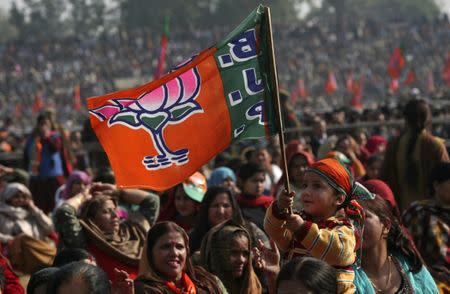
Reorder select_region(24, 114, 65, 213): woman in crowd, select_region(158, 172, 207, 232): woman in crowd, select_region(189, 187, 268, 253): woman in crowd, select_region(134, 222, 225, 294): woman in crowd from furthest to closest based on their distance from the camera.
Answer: select_region(24, 114, 65, 213): woman in crowd
select_region(158, 172, 207, 232): woman in crowd
select_region(189, 187, 268, 253): woman in crowd
select_region(134, 222, 225, 294): woman in crowd

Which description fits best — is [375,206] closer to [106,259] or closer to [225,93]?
[225,93]

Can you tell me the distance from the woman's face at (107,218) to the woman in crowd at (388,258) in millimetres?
1774

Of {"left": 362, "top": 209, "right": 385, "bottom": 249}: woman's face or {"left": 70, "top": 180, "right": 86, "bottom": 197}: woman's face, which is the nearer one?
{"left": 362, "top": 209, "right": 385, "bottom": 249}: woman's face

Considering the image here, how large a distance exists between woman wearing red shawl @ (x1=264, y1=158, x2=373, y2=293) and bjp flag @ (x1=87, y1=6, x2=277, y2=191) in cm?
45

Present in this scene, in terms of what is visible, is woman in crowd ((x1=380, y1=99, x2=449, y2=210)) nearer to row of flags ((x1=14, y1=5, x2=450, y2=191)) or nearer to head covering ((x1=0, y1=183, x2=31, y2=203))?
head covering ((x1=0, y1=183, x2=31, y2=203))

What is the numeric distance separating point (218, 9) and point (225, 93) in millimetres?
97769

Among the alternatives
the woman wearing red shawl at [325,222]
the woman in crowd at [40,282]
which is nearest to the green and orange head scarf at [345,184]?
the woman wearing red shawl at [325,222]

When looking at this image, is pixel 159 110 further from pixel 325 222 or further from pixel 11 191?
pixel 11 191

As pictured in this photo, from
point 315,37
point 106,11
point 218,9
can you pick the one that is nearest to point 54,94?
point 315,37

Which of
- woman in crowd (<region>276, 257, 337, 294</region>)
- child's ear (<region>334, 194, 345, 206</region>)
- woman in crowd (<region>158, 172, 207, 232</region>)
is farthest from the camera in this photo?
woman in crowd (<region>158, 172, 207, 232</region>)

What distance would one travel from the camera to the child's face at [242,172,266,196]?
309 inches

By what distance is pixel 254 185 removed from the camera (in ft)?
25.9

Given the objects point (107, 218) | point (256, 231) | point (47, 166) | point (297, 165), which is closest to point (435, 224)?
point (256, 231)

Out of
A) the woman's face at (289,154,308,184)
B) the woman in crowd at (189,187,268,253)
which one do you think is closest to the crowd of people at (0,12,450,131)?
the woman's face at (289,154,308,184)
